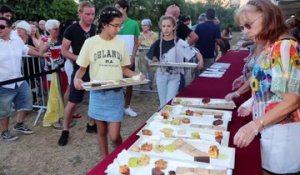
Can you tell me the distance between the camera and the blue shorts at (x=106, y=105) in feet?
7.54

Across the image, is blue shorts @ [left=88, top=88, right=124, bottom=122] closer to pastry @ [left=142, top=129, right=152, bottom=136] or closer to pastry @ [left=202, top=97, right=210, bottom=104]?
pastry @ [left=202, top=97, right=210, bottom=104]

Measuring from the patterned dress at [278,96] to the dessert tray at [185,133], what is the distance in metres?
0.22

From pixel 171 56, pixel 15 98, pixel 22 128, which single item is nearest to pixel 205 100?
pixel 171 56

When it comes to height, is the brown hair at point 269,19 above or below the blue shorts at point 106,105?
above

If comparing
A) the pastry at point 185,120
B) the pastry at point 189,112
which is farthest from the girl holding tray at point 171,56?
the pastry at point 185,120

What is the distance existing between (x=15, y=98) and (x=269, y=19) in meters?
3.17

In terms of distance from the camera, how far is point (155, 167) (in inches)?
46.2

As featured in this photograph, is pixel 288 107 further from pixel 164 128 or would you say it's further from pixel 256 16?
pixel 164 128

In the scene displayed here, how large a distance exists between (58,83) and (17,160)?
115 centimetres

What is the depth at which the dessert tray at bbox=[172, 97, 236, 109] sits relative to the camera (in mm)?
2011

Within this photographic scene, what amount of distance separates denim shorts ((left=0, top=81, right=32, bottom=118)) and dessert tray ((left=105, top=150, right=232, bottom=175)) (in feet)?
8.64

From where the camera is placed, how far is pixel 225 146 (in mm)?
1361

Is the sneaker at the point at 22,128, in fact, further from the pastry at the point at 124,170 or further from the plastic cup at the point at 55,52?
the pastry at the point at 124,170

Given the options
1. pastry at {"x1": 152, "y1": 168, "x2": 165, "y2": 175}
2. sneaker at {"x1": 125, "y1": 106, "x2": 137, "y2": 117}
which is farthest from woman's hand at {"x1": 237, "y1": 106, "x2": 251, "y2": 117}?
sneaker at {"x1": 125, "y1": 106, "x2": 137, "y2": 117}
